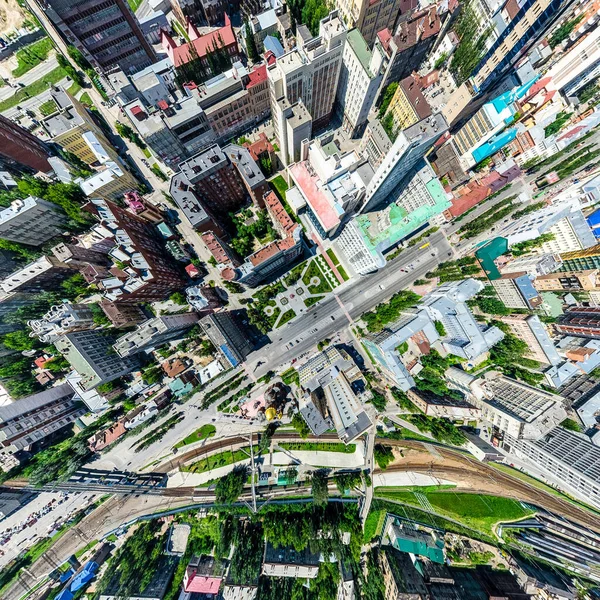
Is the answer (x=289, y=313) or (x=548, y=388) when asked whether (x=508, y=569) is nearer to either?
(x=548, y=388)

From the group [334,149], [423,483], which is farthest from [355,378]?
[334,149]

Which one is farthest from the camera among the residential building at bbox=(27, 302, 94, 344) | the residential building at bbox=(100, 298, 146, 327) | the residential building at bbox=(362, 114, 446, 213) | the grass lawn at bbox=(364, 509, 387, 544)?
the grass lawn at bbox=(364, 509, 387, 544)

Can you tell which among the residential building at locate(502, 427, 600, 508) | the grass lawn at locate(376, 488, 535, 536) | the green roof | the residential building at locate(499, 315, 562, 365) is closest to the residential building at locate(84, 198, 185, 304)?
the green roof

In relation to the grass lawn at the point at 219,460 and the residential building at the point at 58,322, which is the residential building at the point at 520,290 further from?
the residential building at the point at 58,322

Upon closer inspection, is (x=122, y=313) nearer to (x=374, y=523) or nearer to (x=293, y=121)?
(x=293, y=121)

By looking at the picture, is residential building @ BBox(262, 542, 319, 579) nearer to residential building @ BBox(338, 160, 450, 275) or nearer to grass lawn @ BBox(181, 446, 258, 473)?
grass lawn @ BBox(181, 446, 258, 473)

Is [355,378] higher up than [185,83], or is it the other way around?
[185,83]

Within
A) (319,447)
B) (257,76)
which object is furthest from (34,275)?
(319,447)
